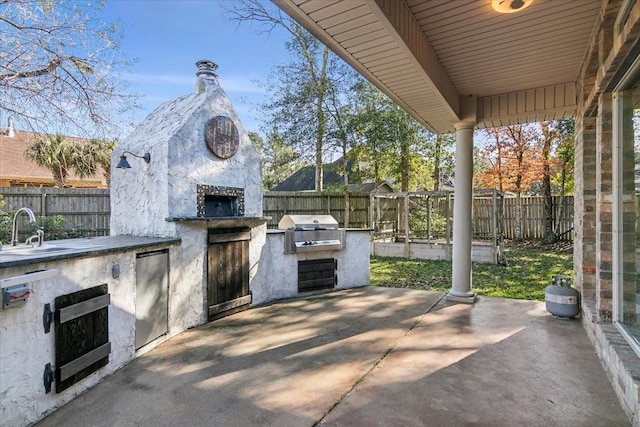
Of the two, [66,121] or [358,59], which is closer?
[358,59]

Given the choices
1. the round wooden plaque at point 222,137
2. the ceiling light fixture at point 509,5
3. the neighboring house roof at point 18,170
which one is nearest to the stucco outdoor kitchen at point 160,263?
the round wooden plaque at point 222,137

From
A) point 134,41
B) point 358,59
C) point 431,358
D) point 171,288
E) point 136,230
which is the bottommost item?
point 431,358

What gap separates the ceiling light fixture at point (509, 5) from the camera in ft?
7.84

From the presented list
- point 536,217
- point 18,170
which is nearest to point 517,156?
point 536,217

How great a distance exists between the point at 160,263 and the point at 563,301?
15.2ft

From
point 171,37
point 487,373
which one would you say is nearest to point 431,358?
point 487,373

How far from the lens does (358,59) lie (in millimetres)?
2736

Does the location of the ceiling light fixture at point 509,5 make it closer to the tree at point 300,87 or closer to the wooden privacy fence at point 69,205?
the tree at point 300,87

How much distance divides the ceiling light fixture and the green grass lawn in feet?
14.1

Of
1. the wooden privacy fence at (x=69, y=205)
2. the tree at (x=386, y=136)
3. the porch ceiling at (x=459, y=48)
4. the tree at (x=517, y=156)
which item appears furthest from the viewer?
the tree at (x=517, y=156)

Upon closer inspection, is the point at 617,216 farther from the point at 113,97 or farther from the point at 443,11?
the point at 113,97

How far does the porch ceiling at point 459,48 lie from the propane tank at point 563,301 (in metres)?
2.25

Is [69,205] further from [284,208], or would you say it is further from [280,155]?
[280,155]

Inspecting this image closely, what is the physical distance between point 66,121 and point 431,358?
20.8ft
